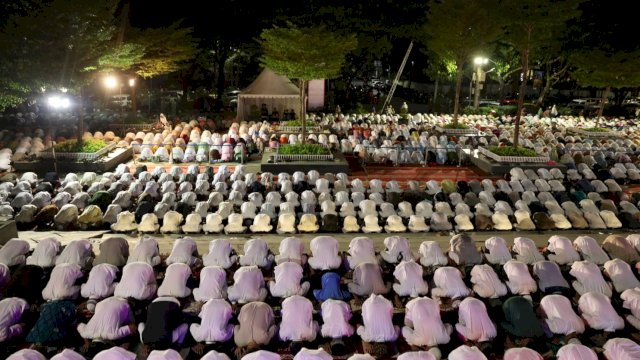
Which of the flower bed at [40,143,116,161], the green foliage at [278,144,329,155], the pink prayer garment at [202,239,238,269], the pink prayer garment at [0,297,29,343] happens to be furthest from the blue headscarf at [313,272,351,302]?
the flower bed at [40,143,116,161]

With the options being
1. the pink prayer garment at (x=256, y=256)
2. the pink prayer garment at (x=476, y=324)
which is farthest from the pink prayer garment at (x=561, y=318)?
the pink prayer garment at (x=256, y=256)

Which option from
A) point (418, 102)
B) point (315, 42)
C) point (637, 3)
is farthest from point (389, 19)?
point (315, 42)

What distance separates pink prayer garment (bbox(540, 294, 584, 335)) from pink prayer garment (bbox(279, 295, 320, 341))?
3925 millimetres

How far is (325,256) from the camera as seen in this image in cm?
1018

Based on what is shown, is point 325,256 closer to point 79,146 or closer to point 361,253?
point 361,253

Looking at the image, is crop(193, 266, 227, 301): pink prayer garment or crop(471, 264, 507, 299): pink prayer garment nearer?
crop(193, 266, 227, 301): pink prayer garment

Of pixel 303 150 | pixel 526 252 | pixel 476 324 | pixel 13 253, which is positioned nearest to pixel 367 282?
pixel 476 324

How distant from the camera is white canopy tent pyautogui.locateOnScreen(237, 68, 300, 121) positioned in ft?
97.1

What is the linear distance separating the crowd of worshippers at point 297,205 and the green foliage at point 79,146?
3096mm

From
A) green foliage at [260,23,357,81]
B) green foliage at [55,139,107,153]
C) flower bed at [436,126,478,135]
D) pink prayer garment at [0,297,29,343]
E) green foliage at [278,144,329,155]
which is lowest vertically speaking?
pink prayer garment at [0,297,29,343]

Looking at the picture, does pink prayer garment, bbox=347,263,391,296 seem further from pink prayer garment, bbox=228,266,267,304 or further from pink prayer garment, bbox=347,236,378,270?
pink prayer garment, bbox=228,266,267,304

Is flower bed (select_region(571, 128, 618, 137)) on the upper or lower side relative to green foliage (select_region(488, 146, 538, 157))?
upper

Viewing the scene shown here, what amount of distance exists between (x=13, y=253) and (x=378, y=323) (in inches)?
299

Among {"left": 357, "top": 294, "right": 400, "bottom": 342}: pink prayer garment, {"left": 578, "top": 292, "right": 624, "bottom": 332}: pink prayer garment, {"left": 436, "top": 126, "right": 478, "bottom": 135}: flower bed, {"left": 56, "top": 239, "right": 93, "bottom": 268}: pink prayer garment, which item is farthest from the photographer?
{"left": 436, "top": 126, "right": 478, "bottom": 135}: flower bed
